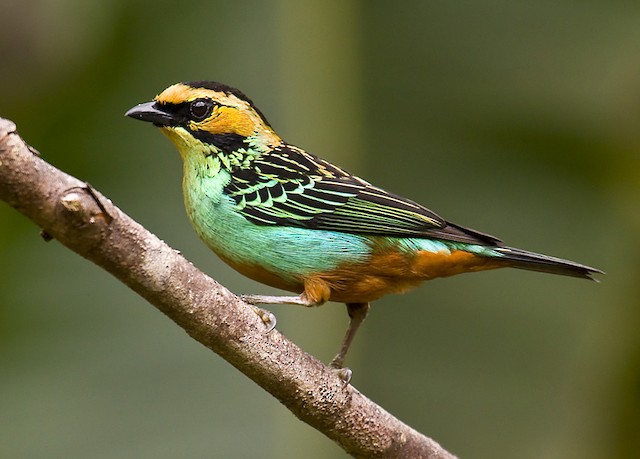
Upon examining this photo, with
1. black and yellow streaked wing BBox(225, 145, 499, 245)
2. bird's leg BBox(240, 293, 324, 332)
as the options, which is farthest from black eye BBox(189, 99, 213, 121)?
bird's leg BBox(240, 293, 324, 332)

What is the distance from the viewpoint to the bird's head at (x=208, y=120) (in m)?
4.66

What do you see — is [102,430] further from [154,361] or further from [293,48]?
[293,48]

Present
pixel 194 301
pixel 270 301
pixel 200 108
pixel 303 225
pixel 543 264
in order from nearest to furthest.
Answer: pixel 194 301
pixel 270 301
pixel 543 264
pixel 303 225
pixel 200 108

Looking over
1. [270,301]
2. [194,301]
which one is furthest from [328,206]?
[194,301]

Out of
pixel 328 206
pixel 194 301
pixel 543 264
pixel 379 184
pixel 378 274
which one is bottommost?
pixel 194 301

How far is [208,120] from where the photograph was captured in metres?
4.77

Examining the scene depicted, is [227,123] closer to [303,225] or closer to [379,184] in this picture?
[303,225]

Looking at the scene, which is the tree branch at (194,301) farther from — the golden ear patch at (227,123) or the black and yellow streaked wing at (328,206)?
the golden ear patch at (227,123)

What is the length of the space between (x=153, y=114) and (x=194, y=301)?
4.84 feet

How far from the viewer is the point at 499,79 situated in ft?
18.6

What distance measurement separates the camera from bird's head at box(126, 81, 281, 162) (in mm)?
4656

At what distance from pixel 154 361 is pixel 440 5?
2590 millimetres

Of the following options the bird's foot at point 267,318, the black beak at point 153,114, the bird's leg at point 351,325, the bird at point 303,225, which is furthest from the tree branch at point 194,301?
the black beak at point 153,114

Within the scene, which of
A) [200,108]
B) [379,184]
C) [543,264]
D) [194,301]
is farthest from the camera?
[379,184]
